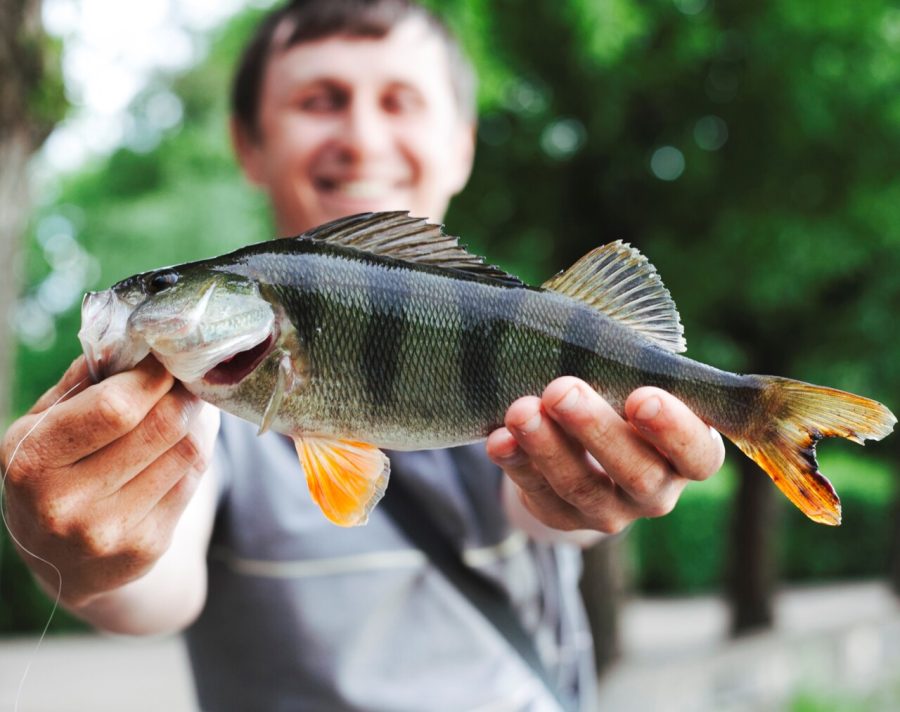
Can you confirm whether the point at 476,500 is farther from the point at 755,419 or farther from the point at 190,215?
the point at 190,215

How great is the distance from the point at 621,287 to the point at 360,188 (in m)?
1.63

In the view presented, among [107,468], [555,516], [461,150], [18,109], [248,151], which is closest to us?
[107,468]

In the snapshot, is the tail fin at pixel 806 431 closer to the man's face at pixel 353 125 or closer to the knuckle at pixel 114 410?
the knuckle at pixel 114 410

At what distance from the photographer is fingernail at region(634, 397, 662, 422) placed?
5.28 ft

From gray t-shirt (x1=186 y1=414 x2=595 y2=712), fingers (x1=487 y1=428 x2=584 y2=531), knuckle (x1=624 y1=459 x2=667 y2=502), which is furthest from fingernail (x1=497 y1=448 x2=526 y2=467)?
gray t-shirt (x1=186 y1=414 x2=595 y2=712)

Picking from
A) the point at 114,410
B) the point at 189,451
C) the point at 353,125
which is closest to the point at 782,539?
the point at 353,125

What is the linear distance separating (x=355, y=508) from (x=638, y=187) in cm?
688

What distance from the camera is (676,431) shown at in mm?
1632

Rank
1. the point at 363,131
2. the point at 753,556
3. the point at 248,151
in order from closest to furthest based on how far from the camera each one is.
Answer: the point at 363,131 → the point at 248,151 → the point at 753,556

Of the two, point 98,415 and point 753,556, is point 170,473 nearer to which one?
point 98,415

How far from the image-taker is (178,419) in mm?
1596

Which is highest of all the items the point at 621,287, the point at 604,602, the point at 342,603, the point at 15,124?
the point at 621,287

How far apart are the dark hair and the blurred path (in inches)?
187

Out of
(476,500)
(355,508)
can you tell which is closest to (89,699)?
(476,500)
